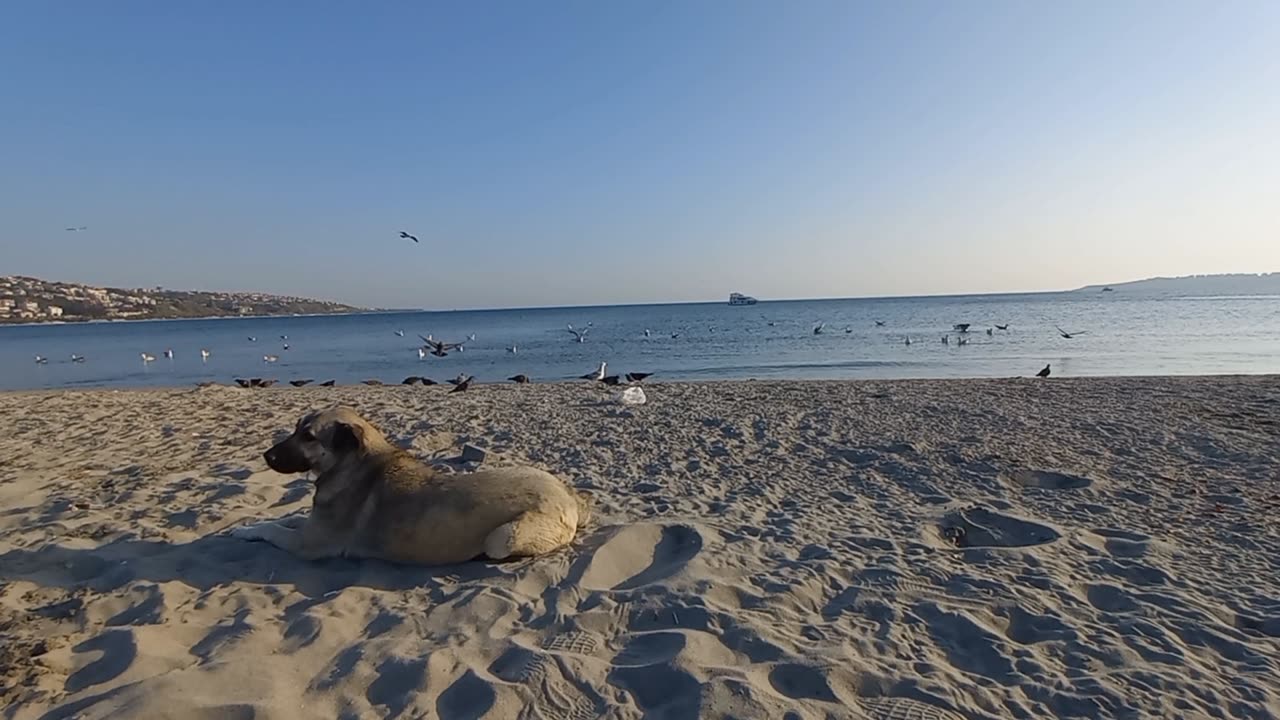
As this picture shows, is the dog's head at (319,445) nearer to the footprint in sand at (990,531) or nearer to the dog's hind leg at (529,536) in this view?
the dog's hind leg at (529,536)

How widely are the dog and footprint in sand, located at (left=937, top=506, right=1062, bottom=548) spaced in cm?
282

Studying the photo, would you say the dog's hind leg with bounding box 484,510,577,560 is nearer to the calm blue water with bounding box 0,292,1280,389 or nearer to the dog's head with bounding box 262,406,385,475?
the dog's head with bounding box 262,406,385,475

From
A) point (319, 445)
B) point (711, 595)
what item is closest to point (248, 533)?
point (319, 445)

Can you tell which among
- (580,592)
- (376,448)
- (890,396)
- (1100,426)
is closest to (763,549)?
(580,592)

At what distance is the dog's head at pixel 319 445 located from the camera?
482cm

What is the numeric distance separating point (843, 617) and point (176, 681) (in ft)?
10.6

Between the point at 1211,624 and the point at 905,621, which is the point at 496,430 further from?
the point at 1211,624

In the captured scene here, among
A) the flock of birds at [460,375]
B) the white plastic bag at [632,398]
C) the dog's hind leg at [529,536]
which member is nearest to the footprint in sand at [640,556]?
the dog's hind leg at [529,536]

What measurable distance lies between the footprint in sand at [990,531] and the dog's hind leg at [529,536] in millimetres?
2774

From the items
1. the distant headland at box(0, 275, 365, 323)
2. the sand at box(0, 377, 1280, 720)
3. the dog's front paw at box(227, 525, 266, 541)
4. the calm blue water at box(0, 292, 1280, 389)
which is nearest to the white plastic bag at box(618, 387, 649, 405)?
the sand at box(0, 377, 1280, 720)

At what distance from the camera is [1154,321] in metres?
52.0

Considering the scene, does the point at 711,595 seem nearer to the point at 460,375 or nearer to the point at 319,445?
the point at 319,445

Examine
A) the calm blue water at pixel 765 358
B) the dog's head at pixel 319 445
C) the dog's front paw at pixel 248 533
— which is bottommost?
the calm blue water at pixel 765 358

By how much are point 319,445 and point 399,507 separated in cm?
78
